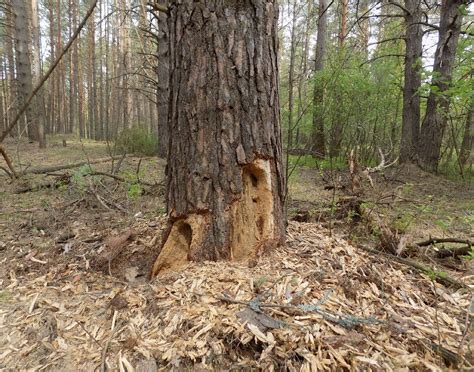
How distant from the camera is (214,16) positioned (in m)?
1.90

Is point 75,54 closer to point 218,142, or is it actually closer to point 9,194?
point 9,194

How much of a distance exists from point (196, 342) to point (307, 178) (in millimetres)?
5554

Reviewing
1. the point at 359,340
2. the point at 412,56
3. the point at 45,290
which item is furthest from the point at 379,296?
the point at 412,56

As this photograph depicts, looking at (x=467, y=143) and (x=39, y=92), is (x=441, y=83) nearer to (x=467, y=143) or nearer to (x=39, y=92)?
(x=467, y=143)

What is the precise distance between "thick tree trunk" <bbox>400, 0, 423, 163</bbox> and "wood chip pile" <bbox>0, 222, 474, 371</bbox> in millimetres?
5481

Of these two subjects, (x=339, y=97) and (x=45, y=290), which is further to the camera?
(x=339, y=97)

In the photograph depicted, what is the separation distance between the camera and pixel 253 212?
6.83 ft

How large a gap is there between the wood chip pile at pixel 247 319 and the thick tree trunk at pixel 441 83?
505 cm

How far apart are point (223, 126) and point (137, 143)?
747cm

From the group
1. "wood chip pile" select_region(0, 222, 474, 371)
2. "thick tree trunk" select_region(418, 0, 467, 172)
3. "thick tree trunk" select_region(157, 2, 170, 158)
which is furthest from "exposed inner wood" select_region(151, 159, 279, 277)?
"thick tree trunk" select_region(418, 0, 467, 172)

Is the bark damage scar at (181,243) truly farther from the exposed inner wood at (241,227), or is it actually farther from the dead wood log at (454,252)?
the dead wood log at (454,252)

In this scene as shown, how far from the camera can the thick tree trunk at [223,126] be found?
6.32 ft

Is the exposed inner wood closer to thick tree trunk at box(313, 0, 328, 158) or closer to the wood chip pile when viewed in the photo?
the wood chip pile

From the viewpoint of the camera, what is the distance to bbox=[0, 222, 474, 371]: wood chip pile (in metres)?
1.38
